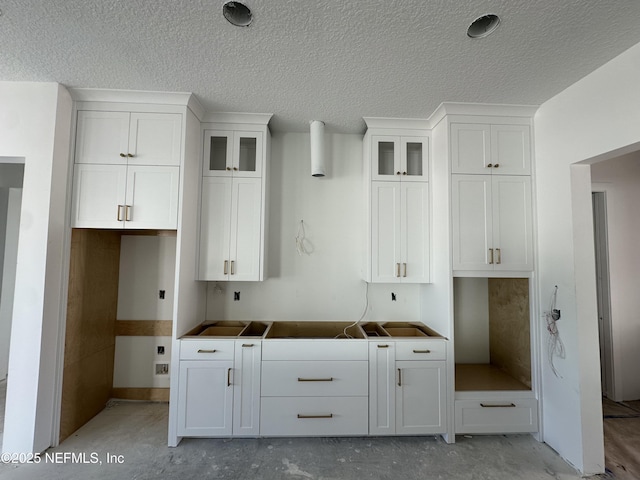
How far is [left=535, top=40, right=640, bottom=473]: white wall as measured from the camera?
1.80 metres

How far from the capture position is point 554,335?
2.17 metres

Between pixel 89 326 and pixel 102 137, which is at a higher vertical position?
pixel 102 137

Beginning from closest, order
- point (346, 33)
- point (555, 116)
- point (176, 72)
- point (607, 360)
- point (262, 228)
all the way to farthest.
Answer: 1. point (346, 33)
2. point (176, 72)
3. point (555, 116)
4. point (262, 228)
5. point (607, 360)

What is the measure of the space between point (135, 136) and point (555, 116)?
3308 mm

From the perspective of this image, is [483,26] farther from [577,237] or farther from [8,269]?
[8,269]

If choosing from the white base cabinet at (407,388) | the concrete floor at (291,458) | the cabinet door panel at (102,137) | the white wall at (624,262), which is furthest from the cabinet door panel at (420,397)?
the cabinet door panel at (102,137)

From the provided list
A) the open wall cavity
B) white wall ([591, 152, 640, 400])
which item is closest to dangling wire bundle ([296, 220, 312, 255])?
the open wall cavity

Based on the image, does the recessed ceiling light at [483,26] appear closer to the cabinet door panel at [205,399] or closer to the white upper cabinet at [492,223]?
the white upper cabinet at [492,223]

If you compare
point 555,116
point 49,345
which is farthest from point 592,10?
point 49,345

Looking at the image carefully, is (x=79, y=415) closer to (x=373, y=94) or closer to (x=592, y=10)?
(x=373, y=94)

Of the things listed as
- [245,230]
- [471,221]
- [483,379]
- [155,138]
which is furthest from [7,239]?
[483,379]

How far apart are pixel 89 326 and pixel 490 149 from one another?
3698 mm

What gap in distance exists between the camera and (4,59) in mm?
1871

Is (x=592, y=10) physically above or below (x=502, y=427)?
above
